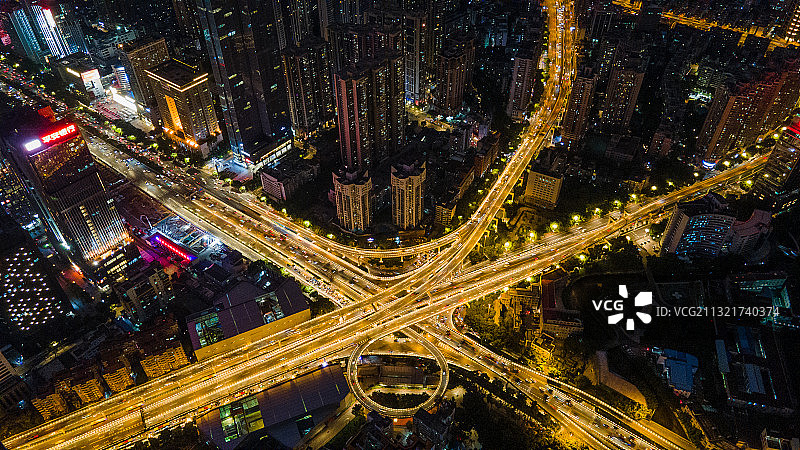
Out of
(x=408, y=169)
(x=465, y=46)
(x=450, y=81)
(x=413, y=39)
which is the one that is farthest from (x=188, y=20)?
(x=408, y=169)

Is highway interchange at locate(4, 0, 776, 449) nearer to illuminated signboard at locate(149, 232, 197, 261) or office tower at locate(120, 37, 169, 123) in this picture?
illuminated signboard at locate(149, 232, 197, 261)

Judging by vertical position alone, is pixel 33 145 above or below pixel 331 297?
above

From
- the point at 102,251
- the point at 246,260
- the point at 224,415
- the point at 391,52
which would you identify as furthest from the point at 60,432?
the point at 391,52

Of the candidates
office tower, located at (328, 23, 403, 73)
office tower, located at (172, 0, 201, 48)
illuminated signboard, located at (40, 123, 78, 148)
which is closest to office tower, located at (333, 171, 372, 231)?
office tower, located at (328, 23, 403, 73)

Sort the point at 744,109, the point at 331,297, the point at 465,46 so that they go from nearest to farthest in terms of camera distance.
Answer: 1. the point at 331,297
2. the point at 744,109
3. the point at 465,46

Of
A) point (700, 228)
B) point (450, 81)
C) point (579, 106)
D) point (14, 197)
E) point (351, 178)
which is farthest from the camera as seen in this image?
point (450, 81)

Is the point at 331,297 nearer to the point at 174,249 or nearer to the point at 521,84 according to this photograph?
the point at 174,249

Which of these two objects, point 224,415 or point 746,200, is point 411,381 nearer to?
point 224,415

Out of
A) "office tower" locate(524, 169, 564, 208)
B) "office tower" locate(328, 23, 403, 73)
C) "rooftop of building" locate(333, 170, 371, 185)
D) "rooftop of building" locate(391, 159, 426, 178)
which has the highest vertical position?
"office tower" locate(328, 23, 403, 73)
